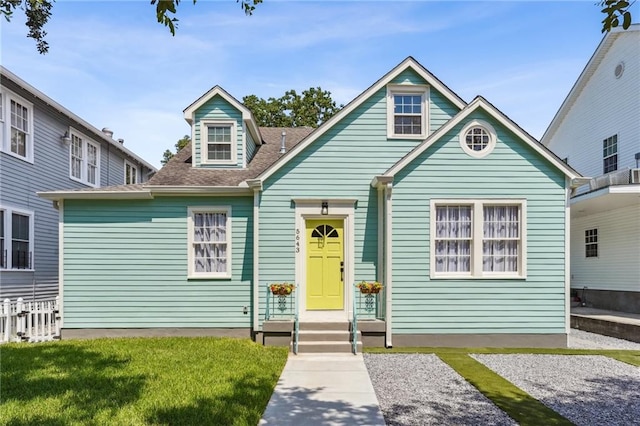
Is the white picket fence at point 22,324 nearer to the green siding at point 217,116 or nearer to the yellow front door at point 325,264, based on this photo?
the green siding at point 217,116

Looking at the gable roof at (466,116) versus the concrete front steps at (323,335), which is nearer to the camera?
the concrete front steps at (323,335)

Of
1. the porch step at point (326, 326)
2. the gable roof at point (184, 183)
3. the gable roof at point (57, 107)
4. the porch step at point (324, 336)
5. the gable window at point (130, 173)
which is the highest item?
the gable roof at point (57, 107)

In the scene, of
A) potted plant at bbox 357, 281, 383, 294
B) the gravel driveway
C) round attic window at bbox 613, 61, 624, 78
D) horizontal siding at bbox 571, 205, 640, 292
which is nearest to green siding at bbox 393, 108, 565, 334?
→ potted plant at bbox 357, 281, 383, 294

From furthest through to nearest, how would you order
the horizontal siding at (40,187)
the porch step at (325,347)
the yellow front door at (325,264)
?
the horizontal siding at (40,187) < the yellow front door at (325,264) < the porch step at (325,347)

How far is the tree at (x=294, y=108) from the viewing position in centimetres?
3159

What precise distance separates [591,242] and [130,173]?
19819mm

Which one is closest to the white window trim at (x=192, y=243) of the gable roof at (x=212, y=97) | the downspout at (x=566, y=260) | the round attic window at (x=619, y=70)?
the gable roof at (x=212, y=97)

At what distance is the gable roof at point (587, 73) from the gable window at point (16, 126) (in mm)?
18082

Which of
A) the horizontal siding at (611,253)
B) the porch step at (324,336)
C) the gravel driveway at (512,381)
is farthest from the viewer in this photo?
the horizontal siding at (611,253)

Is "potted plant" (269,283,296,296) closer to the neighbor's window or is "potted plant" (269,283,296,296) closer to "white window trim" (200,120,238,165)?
the neighbor's window

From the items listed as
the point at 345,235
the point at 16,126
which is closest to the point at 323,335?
the point at 345,235

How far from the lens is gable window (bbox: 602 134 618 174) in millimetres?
14367

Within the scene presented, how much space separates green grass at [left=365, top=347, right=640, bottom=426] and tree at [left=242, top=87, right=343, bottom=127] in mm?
24862

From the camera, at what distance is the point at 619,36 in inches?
564
